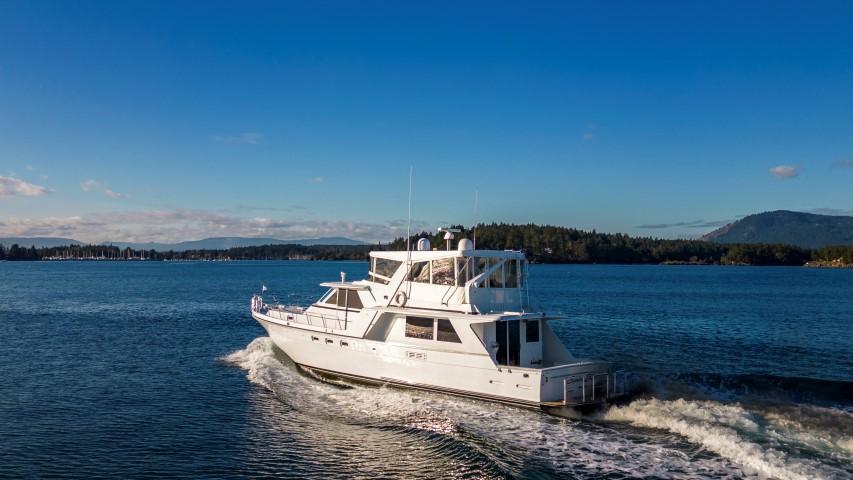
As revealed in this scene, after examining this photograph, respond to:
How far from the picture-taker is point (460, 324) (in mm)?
17016

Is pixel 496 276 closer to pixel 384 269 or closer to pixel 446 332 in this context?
pixel 446 332

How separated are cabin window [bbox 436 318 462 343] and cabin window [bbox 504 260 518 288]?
259cm

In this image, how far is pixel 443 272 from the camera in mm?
18812

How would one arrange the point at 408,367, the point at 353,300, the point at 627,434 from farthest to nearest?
1. the point at 353,300
2. the point at 408,367
3. the point at 627,434

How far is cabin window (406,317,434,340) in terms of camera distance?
17828mm

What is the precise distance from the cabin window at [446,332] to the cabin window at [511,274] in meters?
2.59

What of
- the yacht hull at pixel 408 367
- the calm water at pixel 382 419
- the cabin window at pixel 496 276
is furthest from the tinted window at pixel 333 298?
the cabin window at pixel 496 276

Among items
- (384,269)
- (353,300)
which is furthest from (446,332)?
(353,300)

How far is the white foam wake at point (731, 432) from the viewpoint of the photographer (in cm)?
1153

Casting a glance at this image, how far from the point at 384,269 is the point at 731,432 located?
11347 mm

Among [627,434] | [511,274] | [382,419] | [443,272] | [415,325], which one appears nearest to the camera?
[627,434]

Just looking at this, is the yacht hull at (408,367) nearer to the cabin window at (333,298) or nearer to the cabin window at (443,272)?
the cabin window at (333,298)

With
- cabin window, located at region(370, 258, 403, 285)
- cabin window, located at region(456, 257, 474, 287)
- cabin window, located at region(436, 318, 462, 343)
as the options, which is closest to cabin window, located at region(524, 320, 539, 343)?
cabin window, located at region(436, 318, 462, 343)

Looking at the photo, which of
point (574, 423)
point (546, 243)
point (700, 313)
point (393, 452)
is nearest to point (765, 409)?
point (574, 423)
